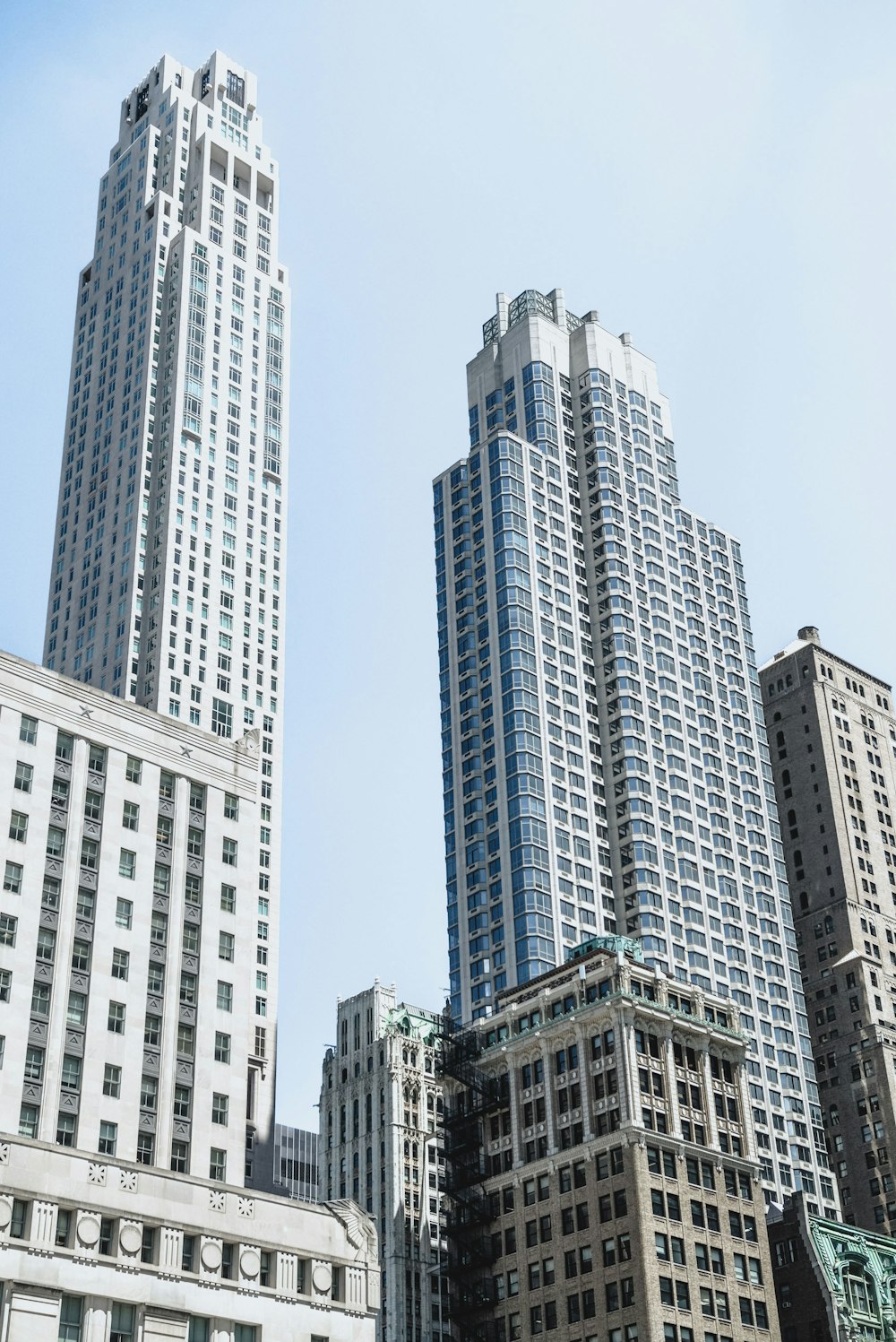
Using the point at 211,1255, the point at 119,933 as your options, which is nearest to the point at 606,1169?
the point at 119,933

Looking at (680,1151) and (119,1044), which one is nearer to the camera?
(119,1044)

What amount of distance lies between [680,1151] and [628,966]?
1425cm

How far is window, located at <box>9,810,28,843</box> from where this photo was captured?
108000 millimetres

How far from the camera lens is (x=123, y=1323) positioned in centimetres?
7806

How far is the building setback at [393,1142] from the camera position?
558 feet

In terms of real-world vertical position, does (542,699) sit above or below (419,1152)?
above

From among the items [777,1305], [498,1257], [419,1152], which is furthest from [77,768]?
[419,1152]

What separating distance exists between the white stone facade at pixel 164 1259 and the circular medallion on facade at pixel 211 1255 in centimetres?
6

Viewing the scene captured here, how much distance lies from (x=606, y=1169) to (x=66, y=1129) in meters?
40.2

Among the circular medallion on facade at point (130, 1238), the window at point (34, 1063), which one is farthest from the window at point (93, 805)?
the circular medallion on facade at point (130, 1238)

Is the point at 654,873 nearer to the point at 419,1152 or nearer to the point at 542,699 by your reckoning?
the point at 542,699

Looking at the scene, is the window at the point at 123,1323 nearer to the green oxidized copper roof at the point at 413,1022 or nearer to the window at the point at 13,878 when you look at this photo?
the window at the point at 13,878

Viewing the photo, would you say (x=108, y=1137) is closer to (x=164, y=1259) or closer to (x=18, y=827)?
(x=18, y=827)

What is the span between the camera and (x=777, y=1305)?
444 feet
